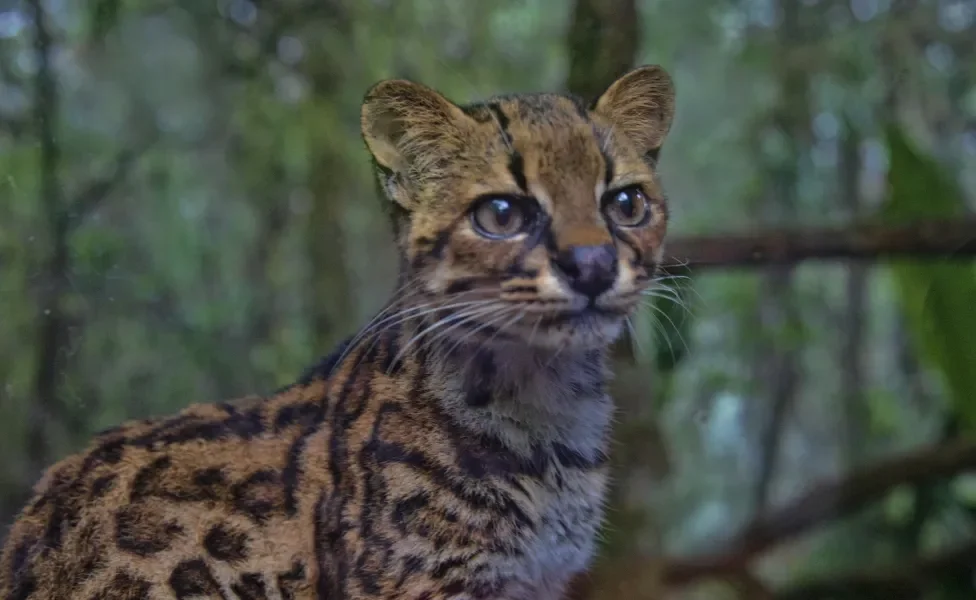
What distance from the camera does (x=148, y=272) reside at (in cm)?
216

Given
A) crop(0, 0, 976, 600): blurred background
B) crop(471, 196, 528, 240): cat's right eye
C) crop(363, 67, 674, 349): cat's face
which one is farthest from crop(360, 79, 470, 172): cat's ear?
crop(0, 0, 976, 600): blurred background

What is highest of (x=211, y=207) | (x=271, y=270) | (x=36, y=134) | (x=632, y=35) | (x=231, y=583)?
(x=632, y=35)

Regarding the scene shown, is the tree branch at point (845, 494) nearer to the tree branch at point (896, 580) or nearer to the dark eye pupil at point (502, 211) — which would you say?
the tree branch at point (896, 580)

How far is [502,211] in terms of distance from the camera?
1.34 meters

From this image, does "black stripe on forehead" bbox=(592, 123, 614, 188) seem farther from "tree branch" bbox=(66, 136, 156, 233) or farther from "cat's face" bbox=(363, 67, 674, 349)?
"tree branch" bbox=(66, 136, 156, 233)

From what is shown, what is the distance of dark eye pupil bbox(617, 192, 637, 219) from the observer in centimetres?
140

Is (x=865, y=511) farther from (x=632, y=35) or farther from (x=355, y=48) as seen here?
(x=355, y=48)

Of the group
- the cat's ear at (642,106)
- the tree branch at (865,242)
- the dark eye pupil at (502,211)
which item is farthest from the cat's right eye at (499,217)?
the tree branch at (865,242)

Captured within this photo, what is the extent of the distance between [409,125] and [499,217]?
0.77 feet

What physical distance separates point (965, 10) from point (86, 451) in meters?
2.80

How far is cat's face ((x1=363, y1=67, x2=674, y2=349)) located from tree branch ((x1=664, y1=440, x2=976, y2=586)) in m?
1.62

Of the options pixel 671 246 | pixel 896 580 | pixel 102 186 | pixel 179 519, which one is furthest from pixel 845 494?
pixel 102 186

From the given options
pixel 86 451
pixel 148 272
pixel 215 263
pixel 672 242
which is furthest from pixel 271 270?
pixel 672 242

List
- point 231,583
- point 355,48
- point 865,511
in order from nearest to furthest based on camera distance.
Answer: point 231,583, point 355,48, point 865,511
